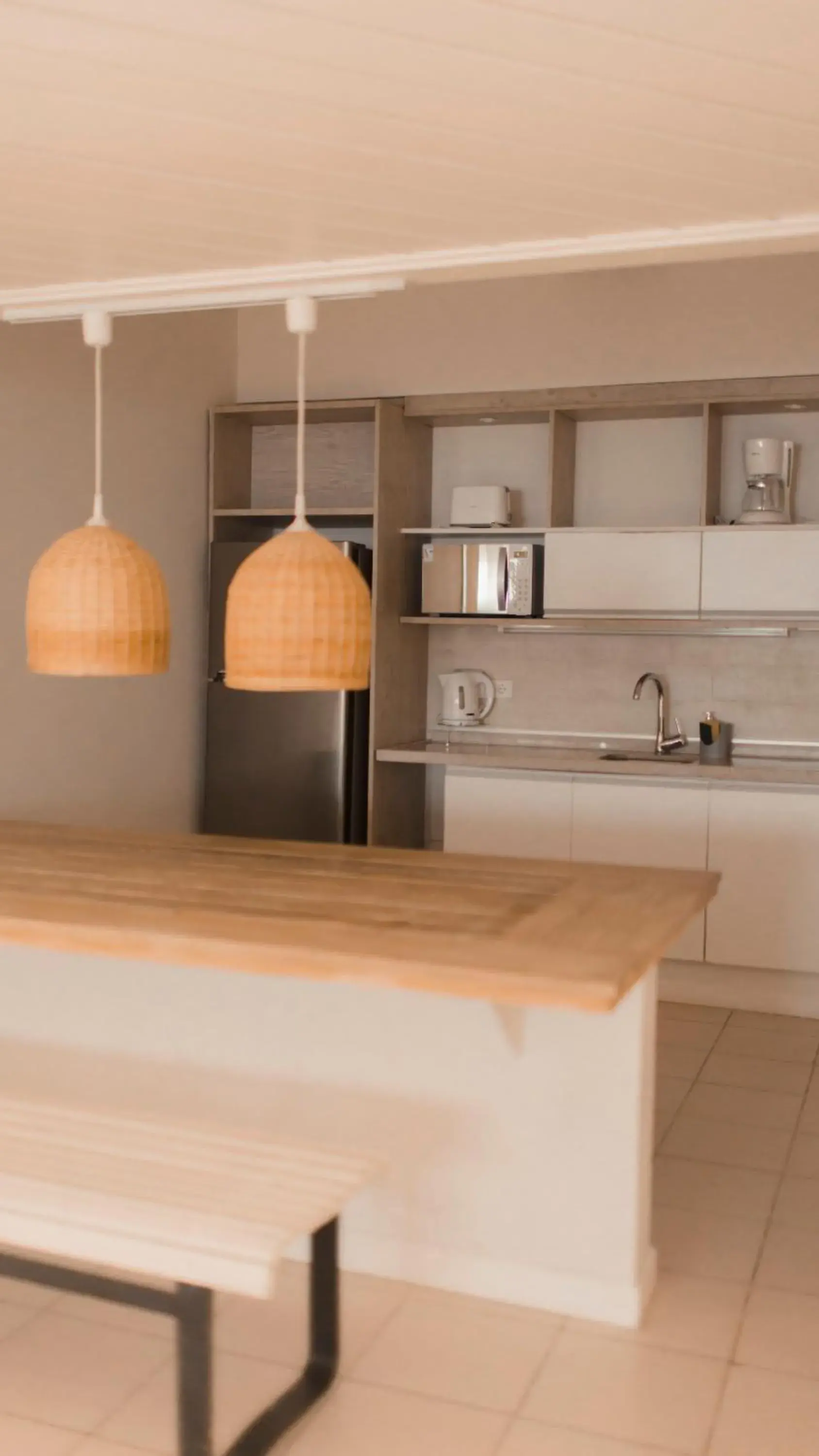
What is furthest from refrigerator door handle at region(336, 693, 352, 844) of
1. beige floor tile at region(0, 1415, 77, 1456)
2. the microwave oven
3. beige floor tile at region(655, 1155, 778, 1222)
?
beige floor tile at region(0, 1415, 77, 1456)

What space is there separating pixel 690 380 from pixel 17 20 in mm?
3873

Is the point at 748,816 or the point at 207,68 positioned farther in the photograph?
the point at 748,816

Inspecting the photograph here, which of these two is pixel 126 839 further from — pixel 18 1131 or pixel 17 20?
pixel 17 20

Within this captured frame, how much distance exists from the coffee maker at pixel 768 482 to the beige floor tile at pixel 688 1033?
1.78 metres

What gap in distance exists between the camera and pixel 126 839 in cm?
342

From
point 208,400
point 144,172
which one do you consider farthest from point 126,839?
point 208,400

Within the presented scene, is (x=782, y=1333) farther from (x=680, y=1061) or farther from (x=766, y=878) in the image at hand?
(x=766, y=878)

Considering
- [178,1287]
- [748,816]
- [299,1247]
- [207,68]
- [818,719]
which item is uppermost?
[207,68]

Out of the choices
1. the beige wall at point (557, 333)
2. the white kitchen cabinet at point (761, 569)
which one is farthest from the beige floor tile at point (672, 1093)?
the beige wall at point (557, 333)

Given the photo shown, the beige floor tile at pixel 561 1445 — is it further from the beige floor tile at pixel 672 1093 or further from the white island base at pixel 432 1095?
the beige floor tile at pixel 672 1093

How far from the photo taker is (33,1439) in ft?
7.63

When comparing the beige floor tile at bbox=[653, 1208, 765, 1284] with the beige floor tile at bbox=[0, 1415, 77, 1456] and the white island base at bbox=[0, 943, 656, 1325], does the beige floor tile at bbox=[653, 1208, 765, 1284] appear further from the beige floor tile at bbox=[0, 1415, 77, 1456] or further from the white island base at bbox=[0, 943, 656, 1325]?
the beige floor tile at bbox=[0, 1415, 77, 1456]

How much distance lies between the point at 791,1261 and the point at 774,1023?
1913mm

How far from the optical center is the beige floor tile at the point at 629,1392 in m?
2.37
